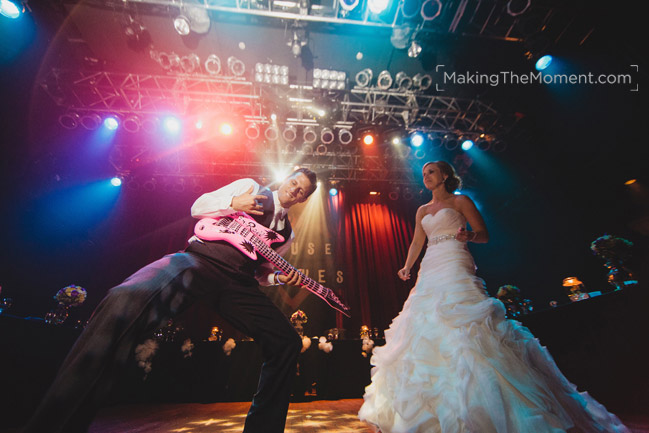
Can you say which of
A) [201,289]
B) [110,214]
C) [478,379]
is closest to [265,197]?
[201,289]

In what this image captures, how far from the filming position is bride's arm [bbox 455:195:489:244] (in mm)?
2122

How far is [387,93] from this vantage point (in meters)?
5.78

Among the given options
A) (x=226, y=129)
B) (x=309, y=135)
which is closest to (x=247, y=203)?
(x=309, y=135)

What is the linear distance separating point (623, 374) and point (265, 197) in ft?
13.6

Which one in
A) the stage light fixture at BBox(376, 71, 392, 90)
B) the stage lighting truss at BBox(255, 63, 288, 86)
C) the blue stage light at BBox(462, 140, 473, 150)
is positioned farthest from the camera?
the blue stage light at BBox(462, 140, 473, 150)

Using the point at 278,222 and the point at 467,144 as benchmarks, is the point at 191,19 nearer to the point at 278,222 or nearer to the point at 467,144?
the point at 278,222

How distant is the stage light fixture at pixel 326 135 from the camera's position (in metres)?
6.15

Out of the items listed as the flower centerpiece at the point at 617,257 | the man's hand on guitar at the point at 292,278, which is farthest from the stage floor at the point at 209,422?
the flower centerpiece at the point at 617,257

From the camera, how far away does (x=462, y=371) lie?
1469 millimetres

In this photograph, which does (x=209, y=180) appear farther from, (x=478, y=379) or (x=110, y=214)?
(x=478, y=379)

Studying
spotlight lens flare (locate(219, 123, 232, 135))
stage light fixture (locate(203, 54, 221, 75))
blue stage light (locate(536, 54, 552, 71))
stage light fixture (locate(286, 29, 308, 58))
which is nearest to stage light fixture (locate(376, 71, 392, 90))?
stage light fixture (locate(286, 29, 308, 58))

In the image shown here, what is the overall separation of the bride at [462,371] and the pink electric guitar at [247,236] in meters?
0.58

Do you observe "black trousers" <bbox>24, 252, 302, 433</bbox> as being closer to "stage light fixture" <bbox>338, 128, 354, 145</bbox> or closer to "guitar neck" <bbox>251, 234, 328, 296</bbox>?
"guitar neck" <bbox>251, 234, 328, 296</bbox>

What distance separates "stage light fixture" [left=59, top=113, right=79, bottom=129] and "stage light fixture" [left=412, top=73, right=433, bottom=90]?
7479mm
